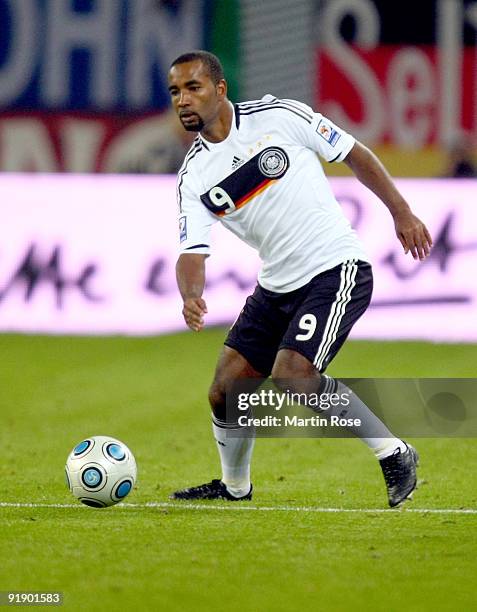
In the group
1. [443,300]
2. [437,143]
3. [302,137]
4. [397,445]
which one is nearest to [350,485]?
[397,445]

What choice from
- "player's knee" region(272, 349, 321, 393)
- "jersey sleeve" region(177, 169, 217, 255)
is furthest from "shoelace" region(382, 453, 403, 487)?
"jersey sleeve" region(177, 169, 217, 255)

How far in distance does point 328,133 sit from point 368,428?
4.70ft

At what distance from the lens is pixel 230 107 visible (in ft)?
22.6

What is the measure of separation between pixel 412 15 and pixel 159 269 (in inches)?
294

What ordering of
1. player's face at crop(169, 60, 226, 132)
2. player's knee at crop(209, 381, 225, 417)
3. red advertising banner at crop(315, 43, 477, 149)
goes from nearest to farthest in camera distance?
1. player's face at crop(169, 60, 226, 132)
2. player's knee at crop(209, 381, 225, 417)
3. red advertising banner at crop(315, 43, 477, 149)

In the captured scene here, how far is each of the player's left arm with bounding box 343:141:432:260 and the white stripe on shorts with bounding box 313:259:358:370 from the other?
30cm

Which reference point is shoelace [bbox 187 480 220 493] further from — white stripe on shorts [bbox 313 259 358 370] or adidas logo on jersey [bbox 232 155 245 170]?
adidas logo on jersey [bbox 232 155 245 170]

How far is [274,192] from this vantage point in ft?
22.4

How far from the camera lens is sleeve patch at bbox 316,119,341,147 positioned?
6.79 meters

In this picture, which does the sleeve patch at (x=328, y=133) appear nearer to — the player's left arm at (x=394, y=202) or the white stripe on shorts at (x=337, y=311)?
the player's left arm at (x=394, y=202)

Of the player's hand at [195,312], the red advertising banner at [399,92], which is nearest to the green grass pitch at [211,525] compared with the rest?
the player's hand at [195,312]

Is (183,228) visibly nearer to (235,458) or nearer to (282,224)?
(282,224)

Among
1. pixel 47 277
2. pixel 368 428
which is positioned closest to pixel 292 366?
pixel 368 428

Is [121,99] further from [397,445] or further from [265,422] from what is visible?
[397,445]
